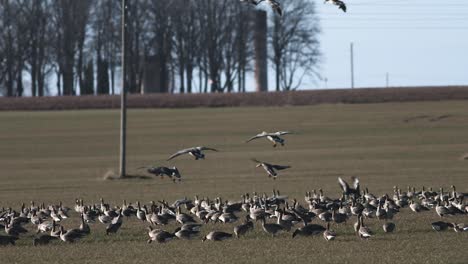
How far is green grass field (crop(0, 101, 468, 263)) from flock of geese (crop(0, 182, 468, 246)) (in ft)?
0.70

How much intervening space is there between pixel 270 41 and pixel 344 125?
130 feet

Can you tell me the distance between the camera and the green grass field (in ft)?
62.0

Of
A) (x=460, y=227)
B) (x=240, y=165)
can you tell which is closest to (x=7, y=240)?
(x=460, y=227)

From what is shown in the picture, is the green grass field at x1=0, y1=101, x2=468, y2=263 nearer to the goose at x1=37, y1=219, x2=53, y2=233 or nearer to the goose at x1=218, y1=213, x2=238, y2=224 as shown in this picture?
the goose at x1=218, y1=213, x2=238, y2=224

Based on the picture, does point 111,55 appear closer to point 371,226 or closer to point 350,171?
point 350,171

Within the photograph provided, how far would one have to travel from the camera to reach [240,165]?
45219 millimetres

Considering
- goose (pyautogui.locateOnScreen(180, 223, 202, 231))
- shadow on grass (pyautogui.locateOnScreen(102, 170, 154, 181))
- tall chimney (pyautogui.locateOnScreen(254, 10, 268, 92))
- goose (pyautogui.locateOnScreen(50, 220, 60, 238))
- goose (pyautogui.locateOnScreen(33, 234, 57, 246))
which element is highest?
tall chimney (pyautogui.locateOnScreen(254, 10, 268, 92))

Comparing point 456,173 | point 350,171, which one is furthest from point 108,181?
point 456,173

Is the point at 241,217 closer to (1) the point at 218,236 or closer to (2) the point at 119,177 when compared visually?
(1) the point at 218,236

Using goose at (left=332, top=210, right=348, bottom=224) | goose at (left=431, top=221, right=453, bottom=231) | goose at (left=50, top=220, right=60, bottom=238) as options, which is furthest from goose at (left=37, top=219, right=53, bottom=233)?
goose at (left=431, top=221, right=453, bottom=231)

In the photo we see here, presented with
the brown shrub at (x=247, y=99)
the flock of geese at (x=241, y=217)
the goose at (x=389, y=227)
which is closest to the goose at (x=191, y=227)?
the flock of geese at (x=241, y=217)

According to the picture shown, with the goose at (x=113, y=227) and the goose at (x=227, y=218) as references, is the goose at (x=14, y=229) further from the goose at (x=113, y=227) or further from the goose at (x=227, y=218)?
the goose at (x=227, y=218)

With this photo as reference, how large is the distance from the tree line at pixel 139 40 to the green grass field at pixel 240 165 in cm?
2259

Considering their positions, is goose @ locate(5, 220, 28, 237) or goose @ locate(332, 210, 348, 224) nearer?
goose @ locate(5, 220, 28, 237)
